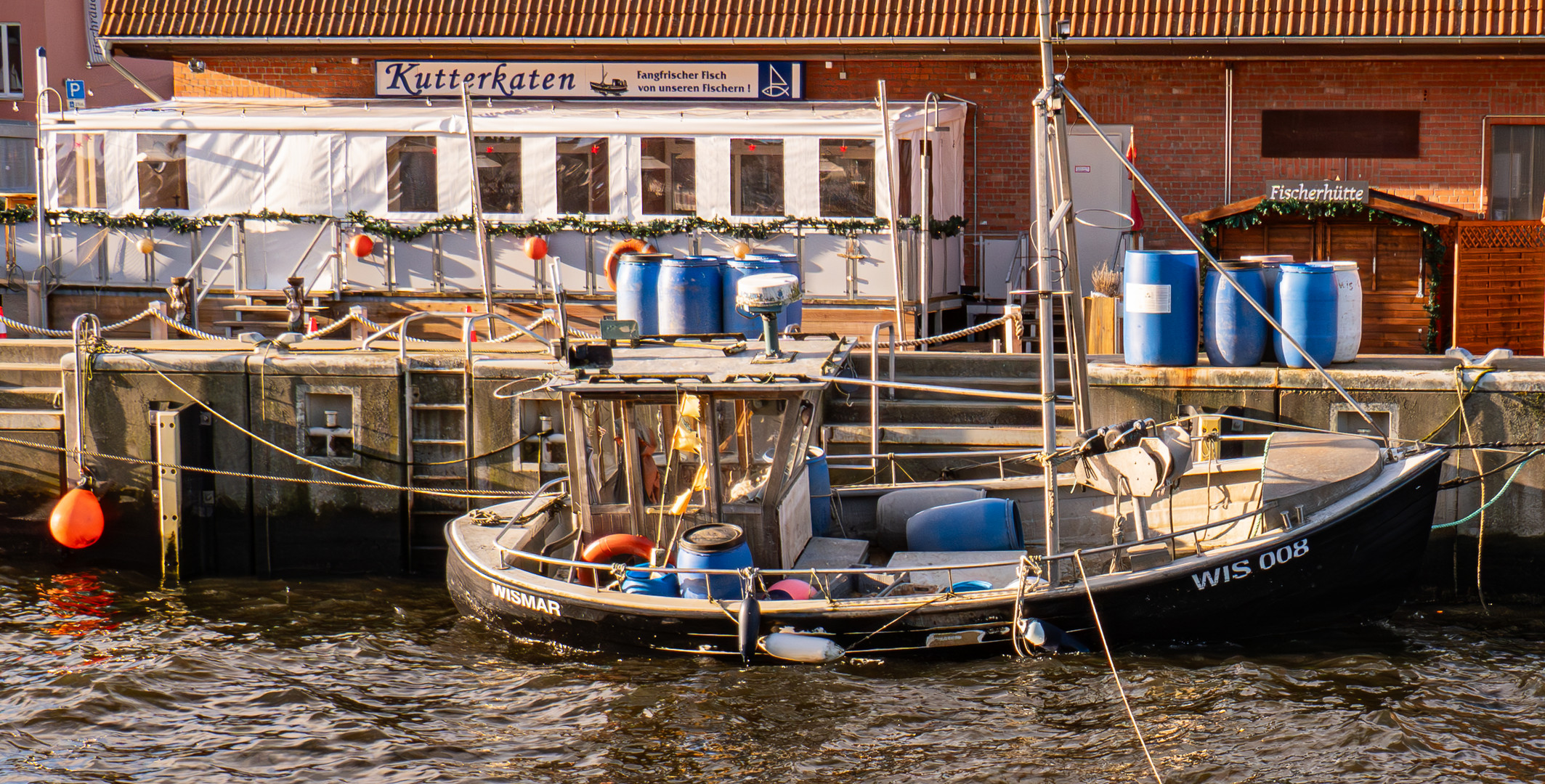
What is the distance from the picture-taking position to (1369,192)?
51.8ft

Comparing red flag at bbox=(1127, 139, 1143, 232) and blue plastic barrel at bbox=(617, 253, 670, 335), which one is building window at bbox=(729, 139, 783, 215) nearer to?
blue plastic barrel at bbox=(617, 253, 670, 335)

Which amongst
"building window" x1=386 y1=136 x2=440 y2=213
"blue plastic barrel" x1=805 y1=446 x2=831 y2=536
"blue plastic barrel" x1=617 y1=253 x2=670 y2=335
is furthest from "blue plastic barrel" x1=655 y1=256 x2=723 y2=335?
"building window" x1=386 y1=136 x2=440 y2=213

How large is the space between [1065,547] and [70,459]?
350 inches

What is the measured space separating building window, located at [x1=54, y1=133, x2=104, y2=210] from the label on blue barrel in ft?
43.8

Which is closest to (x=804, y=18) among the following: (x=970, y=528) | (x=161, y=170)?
(x=161, y=170)

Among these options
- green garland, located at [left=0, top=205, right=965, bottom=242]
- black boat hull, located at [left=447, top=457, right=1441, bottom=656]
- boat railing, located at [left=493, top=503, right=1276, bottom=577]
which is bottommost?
black boat hull, located at [left=447, top=457, right=1441, bottom=656]

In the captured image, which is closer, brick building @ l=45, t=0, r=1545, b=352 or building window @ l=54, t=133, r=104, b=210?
brick building @ l=45, t=0, r=1545, b=352

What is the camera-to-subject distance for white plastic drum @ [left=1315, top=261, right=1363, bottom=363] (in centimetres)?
1164

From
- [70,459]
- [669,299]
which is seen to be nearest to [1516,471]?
[669,299]

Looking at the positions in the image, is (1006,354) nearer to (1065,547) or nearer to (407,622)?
(1065,547)

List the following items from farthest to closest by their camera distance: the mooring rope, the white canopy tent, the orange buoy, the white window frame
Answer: the white window frame → the white canopy tent → the orange buoy → the mooring rope

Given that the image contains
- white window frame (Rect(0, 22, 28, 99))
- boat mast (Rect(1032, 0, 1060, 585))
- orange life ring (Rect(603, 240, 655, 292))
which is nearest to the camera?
boat mast (Rect(1032, 0, 1060, 585))

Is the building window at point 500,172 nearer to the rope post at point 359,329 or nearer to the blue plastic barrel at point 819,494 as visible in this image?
the rope post at point 359,329

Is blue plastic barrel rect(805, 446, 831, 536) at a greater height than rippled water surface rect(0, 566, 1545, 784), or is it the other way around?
blue plastic barrel rect(805, 446, 831, 536)
